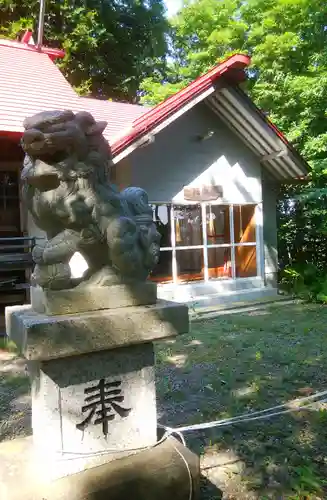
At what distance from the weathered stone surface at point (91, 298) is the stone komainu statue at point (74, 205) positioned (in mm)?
44

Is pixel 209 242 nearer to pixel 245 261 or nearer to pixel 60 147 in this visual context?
pixel 245 261

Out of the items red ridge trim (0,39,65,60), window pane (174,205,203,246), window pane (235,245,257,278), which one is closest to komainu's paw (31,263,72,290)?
window pane (174,205,203,246)

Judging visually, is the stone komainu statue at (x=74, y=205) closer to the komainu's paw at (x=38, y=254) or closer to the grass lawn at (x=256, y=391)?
the komainu's paw at (x=38, y=254)

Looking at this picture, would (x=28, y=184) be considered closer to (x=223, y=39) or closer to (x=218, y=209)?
(x=218, y=209)

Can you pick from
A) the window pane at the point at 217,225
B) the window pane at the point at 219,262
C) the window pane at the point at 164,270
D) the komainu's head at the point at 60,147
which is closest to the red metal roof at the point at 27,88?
the window pane at the point at 164,270

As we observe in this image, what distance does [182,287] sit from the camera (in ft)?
29.6

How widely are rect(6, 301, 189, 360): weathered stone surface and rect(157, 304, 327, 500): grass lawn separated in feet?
Answer: 4.35

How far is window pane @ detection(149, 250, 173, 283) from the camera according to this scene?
9.36m

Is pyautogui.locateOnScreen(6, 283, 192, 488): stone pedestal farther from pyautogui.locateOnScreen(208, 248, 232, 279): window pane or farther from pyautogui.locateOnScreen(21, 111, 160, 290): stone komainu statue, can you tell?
pyautogui.locateOnScreen(208, 248, 232, 279): window pane

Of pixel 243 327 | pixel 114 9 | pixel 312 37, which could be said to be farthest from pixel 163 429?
pixel 114 9

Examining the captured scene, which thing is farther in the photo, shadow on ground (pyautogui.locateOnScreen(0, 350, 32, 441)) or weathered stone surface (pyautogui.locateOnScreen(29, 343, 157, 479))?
shadow on ground (pyautogui.locateOnScreen(0, 350, 32, 441))

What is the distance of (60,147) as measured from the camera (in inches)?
85.4

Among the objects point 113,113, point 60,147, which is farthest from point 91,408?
point 113,113

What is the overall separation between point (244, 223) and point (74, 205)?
8.57m
